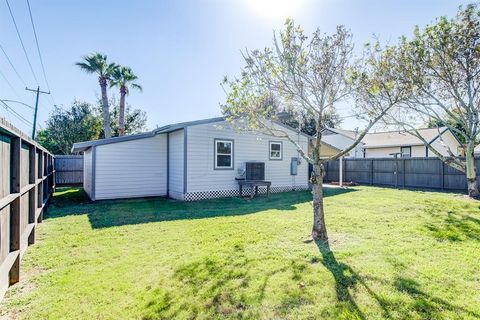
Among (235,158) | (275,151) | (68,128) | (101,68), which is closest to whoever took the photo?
(235,158)

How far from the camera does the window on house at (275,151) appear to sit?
42.8 ft

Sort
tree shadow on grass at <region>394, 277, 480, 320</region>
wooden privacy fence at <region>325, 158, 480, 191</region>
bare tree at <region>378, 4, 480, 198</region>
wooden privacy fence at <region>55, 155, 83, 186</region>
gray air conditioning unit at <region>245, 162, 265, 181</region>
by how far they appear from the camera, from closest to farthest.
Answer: tree shadow on grass at <region>394, 277, 480, 320</region>, bare tree at <region>378, 4, 480, 198</region>, gray air conditioning unit at <region>245, 162, 265, 181</region>, wooden privacy fence at <region>325, 158, 480, 191</region>, wooden privacy fence at <region>55, 155, 83, 186</region>

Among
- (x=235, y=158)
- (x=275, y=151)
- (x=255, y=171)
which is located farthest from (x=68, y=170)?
(x=275, y=151)

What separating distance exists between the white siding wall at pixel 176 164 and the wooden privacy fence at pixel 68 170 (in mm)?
8284

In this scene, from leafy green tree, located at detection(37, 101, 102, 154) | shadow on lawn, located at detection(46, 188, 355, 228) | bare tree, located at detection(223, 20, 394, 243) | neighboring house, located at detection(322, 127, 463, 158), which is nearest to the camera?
bare tree, located at detection(223, 20, 394, 243)

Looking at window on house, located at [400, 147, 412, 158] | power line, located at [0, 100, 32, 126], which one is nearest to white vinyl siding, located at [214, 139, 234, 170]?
power line, located at [0, 100, 32, 126]

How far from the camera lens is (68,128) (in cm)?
2223

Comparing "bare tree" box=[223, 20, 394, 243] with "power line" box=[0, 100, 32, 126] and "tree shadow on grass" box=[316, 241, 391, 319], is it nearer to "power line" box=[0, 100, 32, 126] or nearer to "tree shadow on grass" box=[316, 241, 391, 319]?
"tree shadow on grass" box=[316, 241, 391, 319]

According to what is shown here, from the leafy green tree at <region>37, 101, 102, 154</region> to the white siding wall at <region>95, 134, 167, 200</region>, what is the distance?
47.1 ft

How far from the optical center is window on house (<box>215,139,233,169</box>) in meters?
11.3

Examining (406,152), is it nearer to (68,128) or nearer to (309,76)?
(309,76)

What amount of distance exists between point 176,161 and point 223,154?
6.42ft

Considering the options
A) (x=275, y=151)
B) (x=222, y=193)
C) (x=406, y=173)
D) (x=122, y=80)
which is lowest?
(x=222, y=193)

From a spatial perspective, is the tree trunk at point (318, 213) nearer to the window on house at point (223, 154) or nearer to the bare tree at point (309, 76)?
the bare tree at point (309, 76)
